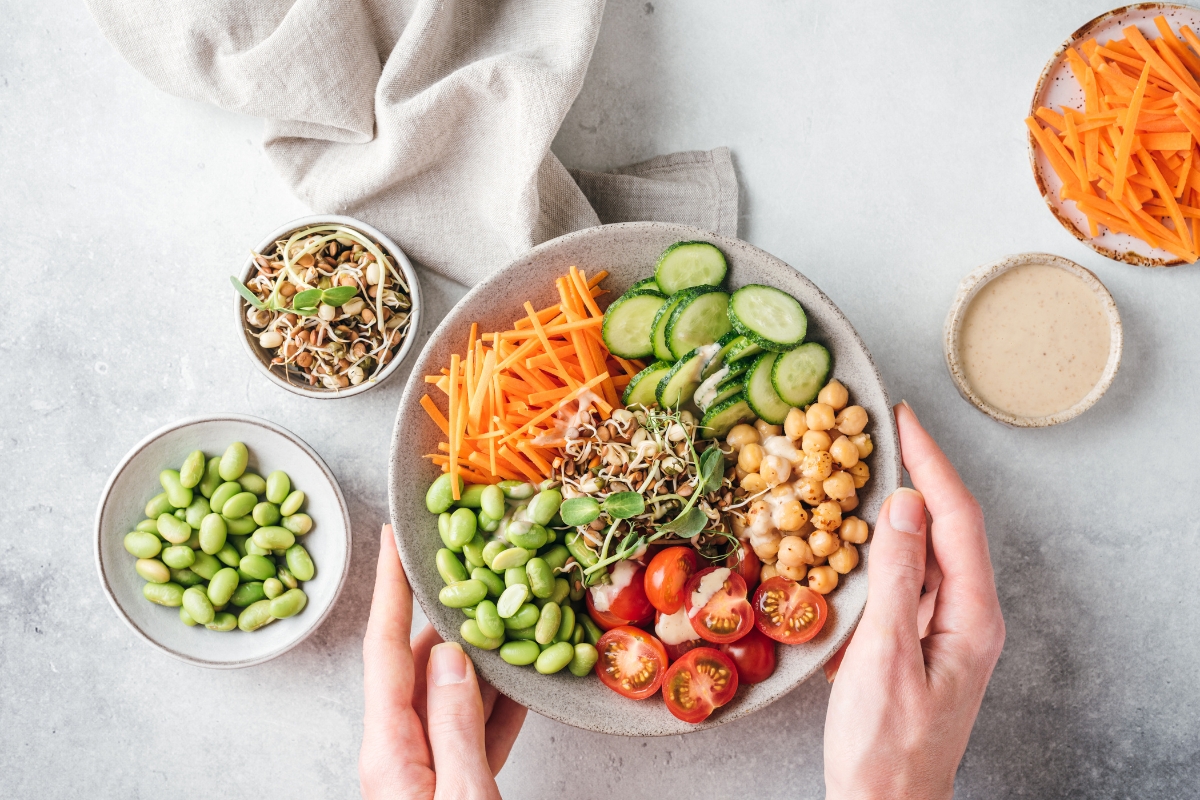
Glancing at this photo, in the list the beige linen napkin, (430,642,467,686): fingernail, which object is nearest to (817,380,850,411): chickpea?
the beige linen napkin

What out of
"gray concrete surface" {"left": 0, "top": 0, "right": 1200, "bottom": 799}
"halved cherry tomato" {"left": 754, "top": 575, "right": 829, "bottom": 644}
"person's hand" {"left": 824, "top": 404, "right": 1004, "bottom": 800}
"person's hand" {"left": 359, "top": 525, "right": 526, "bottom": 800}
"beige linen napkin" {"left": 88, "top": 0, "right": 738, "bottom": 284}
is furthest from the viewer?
"gray concrete surface" {"left": 0, "top": 0, "right": 1200, "bottom": 799}

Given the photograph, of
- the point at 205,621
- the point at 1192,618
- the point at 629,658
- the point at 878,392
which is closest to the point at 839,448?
the point at 878,392

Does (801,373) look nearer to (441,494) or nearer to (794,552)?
(794,552)

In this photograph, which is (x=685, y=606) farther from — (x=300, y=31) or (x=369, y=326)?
(x=300, y=31)

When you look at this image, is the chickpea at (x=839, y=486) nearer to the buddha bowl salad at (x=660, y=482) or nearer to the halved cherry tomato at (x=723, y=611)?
the buddha bowl salad at (x=660, y=482)

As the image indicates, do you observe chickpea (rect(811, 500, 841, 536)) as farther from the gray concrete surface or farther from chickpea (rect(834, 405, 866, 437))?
the gray concrete surface

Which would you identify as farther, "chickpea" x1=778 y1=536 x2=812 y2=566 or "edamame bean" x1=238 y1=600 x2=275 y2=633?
"edamame bean" x1=238 y1=600 x2=275 y2=633

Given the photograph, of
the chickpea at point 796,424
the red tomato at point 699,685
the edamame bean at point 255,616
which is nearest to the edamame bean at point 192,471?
the edamame bean at point 255,616
